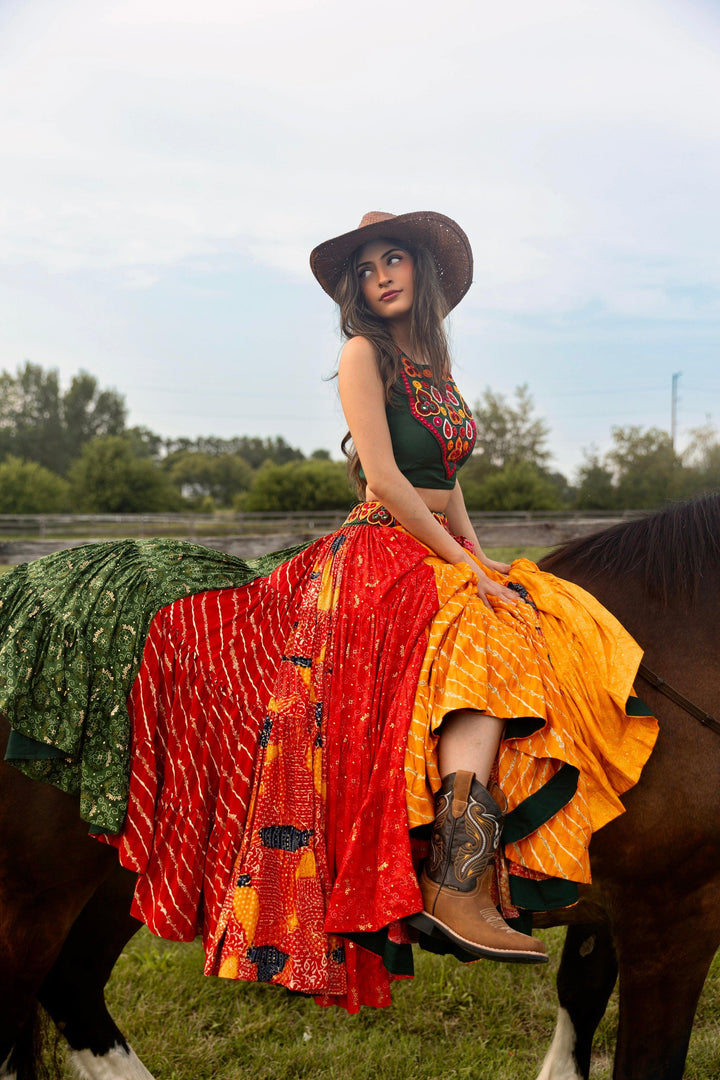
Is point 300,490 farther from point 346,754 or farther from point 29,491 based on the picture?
point 346,754

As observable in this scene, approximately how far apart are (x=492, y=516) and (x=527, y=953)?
1108 inches

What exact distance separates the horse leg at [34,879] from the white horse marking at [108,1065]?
0.48 m

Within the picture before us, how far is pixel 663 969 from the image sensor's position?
84.0 inches

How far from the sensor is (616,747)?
6.72 ft

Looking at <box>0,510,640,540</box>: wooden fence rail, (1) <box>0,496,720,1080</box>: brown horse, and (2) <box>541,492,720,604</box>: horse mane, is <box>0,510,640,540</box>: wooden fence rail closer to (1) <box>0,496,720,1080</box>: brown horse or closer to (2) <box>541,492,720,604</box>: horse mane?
(2) <box>541,492,720,604</box>: horse mane

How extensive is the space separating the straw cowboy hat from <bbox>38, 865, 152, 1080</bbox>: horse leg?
8.25 ft

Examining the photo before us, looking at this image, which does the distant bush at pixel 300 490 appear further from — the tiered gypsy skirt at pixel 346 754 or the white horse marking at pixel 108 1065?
the tiered gypsy skirt at pixel 346 754

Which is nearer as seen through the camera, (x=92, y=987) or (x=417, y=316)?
(x=417, y=316)

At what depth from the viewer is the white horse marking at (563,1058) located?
279 cm

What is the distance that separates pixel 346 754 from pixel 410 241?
1838 mm

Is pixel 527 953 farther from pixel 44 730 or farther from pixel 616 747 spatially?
pixel 44 730

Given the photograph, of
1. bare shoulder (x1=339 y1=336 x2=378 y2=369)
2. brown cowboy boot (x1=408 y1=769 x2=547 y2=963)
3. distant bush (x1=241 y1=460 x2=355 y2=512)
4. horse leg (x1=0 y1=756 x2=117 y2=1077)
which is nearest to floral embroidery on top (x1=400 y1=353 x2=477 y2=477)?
bare shoulder (x1=339 y1=336 x2=378 y2=369)

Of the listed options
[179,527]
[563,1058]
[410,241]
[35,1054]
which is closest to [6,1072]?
[35,1054]

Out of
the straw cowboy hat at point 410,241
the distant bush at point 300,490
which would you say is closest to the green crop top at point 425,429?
the straw cowboy hat at point 410,241
